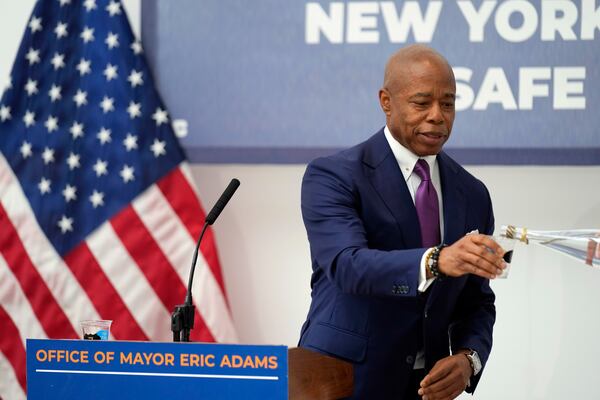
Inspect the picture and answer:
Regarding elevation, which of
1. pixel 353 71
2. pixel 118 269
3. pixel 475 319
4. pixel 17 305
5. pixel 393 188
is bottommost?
pixel 17 305

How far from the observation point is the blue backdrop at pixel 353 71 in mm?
3254

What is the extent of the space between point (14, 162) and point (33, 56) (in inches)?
17.7

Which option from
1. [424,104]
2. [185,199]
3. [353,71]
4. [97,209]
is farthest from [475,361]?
[97,209]

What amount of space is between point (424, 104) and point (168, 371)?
916 millimetres

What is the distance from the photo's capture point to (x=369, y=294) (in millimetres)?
1885

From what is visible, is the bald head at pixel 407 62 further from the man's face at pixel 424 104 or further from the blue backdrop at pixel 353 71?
the blue backdrop at pixel 353 71

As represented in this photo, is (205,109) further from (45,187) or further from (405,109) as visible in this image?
(405,109)

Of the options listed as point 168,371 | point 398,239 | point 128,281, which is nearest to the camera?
point 168,371

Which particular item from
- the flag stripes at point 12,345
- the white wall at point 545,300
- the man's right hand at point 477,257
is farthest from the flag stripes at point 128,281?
the man's right hand at point 477,257

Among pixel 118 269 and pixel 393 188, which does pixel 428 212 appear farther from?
pixel 118 269

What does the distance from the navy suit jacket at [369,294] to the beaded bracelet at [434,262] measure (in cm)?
13

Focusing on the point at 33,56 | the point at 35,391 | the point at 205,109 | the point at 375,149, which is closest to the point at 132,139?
the point at 205,109

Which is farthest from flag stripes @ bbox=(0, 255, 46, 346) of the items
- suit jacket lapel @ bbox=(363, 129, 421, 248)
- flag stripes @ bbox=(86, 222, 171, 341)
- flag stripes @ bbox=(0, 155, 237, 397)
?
suit jacket lapel @ bbox=(363, 129, 421, 248)

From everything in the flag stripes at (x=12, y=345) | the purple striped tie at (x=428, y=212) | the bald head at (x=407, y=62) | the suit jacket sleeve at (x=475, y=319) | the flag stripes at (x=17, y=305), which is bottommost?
the flag stripes at (x=12, y=345)
